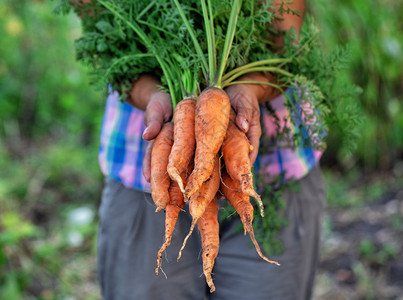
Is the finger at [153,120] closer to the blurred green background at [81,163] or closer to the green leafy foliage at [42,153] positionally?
the blurred green background at [81,163]

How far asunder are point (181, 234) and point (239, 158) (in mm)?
421

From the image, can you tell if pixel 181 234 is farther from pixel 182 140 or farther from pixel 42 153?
pixel 42 153

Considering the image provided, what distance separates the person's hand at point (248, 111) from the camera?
3.78 feet

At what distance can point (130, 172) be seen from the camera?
4.94 ft

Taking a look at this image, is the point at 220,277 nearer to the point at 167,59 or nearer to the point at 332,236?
the point at 167,59

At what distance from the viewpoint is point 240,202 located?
122cm

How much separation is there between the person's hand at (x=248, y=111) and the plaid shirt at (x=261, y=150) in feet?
0.75

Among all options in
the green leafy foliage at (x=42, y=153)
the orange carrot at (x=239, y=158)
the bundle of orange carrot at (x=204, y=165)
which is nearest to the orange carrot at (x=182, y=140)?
the bundle of orange carrot at (x=204, y=165)

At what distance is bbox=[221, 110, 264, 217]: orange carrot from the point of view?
116 centimetres

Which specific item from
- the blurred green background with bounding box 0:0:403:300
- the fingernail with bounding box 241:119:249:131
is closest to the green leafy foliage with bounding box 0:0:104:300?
the blurred green background with bounding box 0:0:403:300

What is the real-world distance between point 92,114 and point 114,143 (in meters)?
2.56

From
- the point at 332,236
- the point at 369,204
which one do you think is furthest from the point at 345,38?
the point at 332,236

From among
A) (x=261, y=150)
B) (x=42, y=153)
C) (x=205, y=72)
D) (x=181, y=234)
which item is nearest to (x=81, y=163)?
(x=42, y=153)

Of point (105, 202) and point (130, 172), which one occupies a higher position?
point (130, 172)
